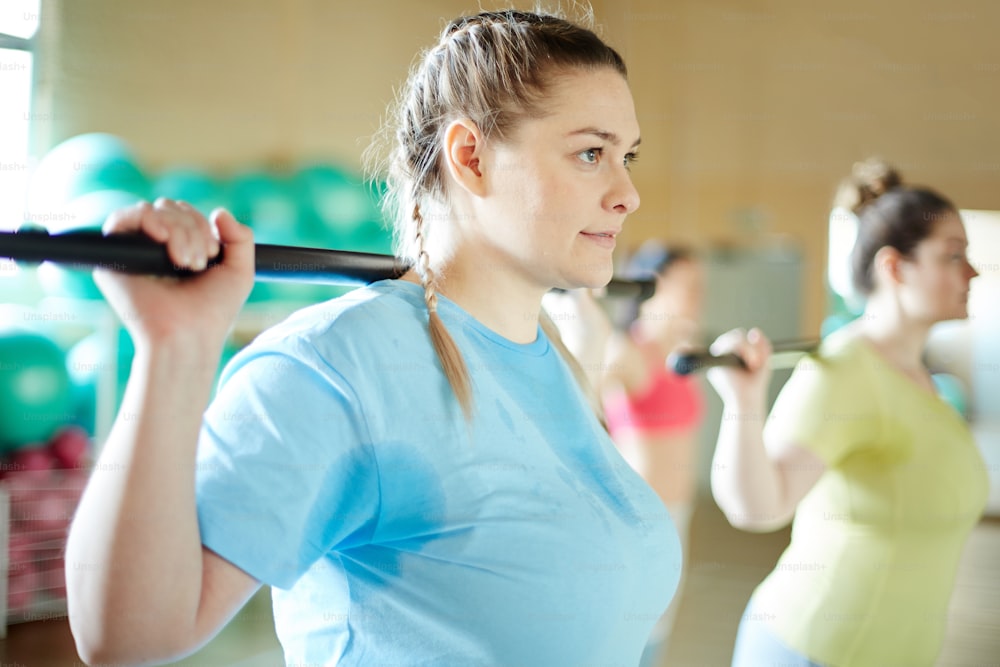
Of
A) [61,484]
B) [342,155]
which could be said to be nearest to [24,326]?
[61,484]

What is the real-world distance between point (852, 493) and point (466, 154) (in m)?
0.70

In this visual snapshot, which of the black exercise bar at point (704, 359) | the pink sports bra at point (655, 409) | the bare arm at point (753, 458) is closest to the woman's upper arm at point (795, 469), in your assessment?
the bare arm at point (753, 458)

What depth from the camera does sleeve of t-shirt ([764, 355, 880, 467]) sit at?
113cm

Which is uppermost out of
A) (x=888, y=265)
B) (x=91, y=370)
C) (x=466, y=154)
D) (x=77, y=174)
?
(x=466, y=154)

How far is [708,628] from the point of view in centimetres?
274

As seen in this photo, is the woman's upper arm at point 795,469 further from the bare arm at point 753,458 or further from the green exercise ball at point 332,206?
the green exercise ball at point 332,206

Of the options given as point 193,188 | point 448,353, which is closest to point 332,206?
point 193,188

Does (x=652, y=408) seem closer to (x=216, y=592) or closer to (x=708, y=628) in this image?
(x=708, y=628)

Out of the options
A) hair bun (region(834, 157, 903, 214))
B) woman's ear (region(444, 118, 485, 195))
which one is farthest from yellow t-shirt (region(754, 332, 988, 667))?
woman's ear (region(444, 118, 485, 195))

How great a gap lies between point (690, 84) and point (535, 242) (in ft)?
13.2

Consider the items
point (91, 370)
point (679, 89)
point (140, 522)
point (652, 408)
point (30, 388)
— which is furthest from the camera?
point (679, 89)

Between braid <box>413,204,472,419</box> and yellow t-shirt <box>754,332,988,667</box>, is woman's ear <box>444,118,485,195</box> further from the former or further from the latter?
yellow t-shirt <box>754,332,988,667</box>

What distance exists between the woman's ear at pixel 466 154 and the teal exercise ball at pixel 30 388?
64.4 inches

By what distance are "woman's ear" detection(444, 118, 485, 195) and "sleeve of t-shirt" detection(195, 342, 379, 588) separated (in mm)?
244
